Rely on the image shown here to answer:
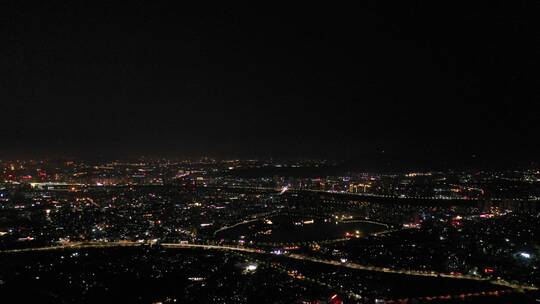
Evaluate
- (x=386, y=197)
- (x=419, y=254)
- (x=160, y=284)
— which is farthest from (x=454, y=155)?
(x=160, y=284)

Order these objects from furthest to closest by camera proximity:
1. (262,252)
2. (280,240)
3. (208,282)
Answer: (280,240) < (262,252) < (208,282)

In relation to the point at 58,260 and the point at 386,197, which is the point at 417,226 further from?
the point at 58,260

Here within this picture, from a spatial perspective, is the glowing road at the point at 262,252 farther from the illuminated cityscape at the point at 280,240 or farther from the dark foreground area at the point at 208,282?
the dark foreground area at the point at 208,282

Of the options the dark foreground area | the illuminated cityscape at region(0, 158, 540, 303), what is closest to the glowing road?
the illuminated cityscape at region(0, 158, 540, 303)

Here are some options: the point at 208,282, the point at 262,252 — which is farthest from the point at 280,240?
the point at 208,282

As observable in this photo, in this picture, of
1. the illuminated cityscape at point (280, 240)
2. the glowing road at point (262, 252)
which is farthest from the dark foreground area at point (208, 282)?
the glowing road at point (262, 252)

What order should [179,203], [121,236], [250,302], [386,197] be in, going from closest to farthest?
[250,302] < [121,236] < [179,203] < [386,197]

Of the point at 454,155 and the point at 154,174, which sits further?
the point at 454,155

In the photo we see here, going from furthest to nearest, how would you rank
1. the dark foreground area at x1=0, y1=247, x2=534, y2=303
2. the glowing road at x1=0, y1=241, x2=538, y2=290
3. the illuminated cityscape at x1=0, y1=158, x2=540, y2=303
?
1. the glowing road at x1=0, y1=241, x2=538, y2=290
2. the illuminated cityscape at x1=0, y1=158, x2=540, y2=303
3. the dark foreground area at x1=0, y1=247, x2=534, y2=303

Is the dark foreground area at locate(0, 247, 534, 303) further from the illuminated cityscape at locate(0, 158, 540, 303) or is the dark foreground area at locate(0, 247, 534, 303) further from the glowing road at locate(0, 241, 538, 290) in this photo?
the glowing road at locate(0, 241, 538, 290)

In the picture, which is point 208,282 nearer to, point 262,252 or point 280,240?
point 262,252

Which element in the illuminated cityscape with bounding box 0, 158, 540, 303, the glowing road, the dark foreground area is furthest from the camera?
the glowing road
